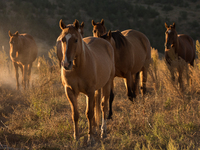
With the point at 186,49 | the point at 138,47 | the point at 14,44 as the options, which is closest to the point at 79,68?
the point at 138,47

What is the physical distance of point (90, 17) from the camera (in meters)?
28.9

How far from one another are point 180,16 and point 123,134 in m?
30.6

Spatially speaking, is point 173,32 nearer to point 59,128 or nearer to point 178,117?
point 178,117

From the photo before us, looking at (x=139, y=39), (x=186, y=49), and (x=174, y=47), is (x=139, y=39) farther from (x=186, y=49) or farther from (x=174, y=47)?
(x=186, y=49)

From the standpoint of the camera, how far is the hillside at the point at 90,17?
22.8 meters

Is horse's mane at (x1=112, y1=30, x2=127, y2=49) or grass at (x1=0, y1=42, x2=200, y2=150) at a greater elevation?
horse's mane at (x1=112, y1=30, x2=127, y2=49)

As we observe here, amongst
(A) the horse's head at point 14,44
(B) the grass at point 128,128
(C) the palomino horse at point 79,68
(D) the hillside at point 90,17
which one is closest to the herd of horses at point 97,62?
(C) the palomino horse at point 79,68

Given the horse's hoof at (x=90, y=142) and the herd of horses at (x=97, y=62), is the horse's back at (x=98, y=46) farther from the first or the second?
the horse's hoof at (x=90, y=142)

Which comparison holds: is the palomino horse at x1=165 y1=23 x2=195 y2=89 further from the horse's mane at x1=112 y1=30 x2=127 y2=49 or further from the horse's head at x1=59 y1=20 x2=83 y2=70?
the horse's head at x1=59 y1=20 x2=83 y2=70

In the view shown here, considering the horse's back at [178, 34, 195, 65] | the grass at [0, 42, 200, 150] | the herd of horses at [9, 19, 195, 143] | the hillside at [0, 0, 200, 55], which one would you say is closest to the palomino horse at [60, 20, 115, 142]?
the herd of horses at [9, 19, 195, 143]

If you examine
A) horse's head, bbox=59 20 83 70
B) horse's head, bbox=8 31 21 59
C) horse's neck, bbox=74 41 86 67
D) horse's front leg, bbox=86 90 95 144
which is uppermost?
horse's head, bbox=59 20 83 70

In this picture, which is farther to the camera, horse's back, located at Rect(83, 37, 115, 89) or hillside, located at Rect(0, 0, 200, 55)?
hillside, located at Rect(0, 0, 200, 55)

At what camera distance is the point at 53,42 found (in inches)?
867

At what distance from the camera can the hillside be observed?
22798 millimetres
